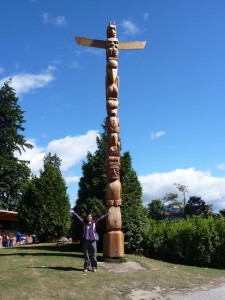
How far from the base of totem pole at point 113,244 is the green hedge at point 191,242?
3.99 m

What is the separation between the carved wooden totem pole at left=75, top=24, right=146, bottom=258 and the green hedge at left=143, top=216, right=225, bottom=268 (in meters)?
3.97

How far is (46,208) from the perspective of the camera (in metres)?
23.6

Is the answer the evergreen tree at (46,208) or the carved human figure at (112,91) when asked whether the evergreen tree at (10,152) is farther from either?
the carved human figure at (112,91)

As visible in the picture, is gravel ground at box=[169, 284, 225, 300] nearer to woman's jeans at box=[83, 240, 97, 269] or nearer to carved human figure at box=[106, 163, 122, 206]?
woman's jeans at box=[83, 240, 97, 269]

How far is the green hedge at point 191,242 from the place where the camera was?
52.1 feet

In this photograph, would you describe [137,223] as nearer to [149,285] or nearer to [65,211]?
[149,285]

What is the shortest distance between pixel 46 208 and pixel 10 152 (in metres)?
23.7

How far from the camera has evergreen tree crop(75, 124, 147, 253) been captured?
53.3 ft

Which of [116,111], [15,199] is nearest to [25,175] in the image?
[15,199]

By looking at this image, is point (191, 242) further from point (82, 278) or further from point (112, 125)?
point (82, 278)

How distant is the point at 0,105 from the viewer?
46.3 m

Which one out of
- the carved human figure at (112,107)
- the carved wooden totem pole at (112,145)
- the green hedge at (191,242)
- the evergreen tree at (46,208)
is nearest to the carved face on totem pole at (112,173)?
the carved wooden totem pole at (112,145)

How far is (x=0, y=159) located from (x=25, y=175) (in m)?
3.65

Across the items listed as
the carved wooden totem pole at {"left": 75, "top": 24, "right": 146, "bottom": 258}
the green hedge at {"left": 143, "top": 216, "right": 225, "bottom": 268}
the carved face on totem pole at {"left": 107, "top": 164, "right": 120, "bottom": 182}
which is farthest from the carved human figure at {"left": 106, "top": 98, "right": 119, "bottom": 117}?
the green hedge at {"left": 143, "top": 216, "right": 225, "bottom": 268}
